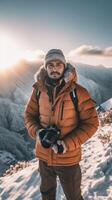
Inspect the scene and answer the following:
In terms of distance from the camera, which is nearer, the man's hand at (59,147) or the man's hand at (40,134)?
the man's hand at (59,147)

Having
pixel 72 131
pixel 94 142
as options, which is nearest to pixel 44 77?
pixel 72 131

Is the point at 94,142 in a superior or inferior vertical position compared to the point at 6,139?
superior

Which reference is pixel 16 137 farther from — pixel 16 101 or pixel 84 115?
pixel 84 115

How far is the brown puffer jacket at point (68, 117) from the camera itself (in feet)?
18.8

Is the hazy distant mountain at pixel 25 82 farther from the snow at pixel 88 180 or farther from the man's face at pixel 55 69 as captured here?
the man's face at pixel 55 69

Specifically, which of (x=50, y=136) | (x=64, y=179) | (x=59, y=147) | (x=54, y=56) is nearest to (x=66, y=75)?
(x=54, y=56)

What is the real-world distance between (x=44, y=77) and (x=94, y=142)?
18.8 ft

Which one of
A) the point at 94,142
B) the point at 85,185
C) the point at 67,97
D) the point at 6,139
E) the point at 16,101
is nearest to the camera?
the point at 67,97

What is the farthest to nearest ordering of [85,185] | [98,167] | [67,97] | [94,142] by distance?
1. [94,142]
2. [98,167]
3. [85,185]
4. [67,97]

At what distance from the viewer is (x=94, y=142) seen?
1136 centimetres

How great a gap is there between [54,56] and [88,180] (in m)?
3.63

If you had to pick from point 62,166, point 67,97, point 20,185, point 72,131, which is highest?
point 67,97

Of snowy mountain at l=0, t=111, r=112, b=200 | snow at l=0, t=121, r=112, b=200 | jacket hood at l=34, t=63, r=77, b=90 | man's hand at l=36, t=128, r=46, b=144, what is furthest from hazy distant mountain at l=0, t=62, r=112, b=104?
man's hand at l=36, t=128, r=46, b=144

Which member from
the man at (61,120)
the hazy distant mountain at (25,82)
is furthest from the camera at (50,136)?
the hazy distant mountain at (25,82)
